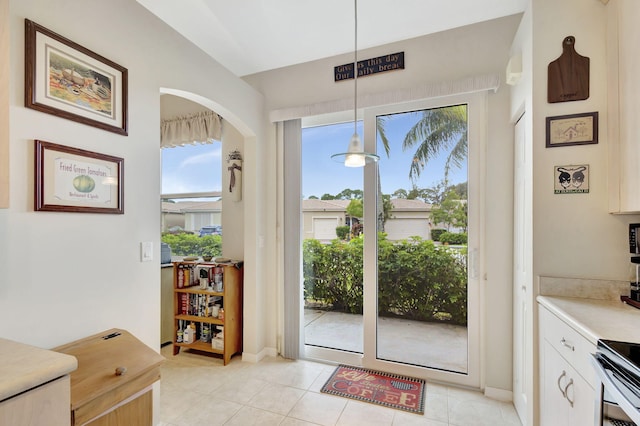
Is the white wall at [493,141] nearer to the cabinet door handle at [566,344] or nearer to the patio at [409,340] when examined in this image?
the patio at [409,340]

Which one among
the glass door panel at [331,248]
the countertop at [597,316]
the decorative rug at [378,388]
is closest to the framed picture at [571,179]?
the countertop at [597,316]

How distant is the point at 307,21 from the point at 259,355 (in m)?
3.04

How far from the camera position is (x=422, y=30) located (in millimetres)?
2445

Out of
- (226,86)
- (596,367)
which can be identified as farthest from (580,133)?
(226,86)

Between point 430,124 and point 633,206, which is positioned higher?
point 430,124

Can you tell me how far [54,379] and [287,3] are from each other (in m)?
2.50

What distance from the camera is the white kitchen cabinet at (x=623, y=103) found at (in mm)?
1364

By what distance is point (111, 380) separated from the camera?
1.23 metres

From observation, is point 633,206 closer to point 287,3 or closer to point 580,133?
point 580,133

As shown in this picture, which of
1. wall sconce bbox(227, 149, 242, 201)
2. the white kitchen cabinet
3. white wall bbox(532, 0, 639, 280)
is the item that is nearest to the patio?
white wall bbox(532, 0, 639, 280)

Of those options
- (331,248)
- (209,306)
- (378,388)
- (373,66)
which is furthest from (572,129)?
(209,306)

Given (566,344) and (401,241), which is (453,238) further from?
(566,344)

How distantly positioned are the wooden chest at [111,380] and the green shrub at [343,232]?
1.84m

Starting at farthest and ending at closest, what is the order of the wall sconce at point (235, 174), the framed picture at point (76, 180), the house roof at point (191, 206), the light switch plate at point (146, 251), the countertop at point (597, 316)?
the house roof at point (191, 206) → the wall sconce at point (235, 174) → the light switch plate at point (146, 251) → the framed picture at point (76, 180) → the countertop at point (597, 316)
